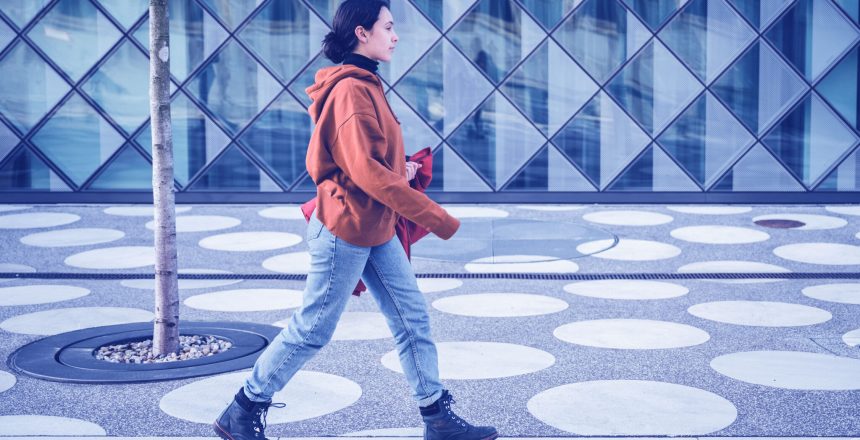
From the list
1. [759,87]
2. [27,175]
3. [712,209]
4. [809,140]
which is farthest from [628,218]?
[27,175]

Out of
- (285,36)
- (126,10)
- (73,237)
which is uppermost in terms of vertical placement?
(126,10)

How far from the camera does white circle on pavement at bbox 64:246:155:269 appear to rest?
884cm

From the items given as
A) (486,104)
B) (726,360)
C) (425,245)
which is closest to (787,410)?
(726,360)

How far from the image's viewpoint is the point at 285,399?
5.23 m

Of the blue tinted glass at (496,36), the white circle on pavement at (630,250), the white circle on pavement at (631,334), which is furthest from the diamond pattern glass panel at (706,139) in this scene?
the white circle on pavement at (631,334)

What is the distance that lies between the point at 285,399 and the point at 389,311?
1.08m

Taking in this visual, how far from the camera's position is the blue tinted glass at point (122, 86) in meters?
12.7

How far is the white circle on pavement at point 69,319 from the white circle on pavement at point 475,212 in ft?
16.3

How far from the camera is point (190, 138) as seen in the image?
1276cm

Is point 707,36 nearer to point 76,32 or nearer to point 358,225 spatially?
point 76,32

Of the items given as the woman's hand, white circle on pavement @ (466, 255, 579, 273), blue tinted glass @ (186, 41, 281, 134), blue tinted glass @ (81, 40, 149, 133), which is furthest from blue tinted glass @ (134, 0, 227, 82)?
the woman's hand

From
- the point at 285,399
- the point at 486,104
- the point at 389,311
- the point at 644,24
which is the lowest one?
the point at 285,399

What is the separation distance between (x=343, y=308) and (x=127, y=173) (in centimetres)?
899

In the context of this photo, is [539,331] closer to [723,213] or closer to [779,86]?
[723,213]
